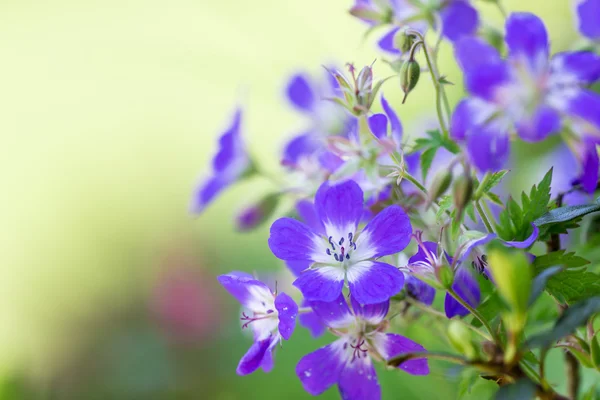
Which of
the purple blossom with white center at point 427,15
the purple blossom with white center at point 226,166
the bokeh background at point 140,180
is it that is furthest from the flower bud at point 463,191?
the bokeh background at point 140,180

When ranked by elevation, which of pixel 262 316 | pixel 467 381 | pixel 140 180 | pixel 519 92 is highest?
pixel 140 180

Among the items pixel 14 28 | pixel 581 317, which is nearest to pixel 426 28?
pixel 581 317

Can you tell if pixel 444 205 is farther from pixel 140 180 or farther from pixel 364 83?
pixel 140 180

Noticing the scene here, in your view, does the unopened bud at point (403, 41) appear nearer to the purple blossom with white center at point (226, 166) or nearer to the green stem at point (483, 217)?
the green stem at point (483, 217)

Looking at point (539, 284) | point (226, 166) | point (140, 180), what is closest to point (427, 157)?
point (539, 284)

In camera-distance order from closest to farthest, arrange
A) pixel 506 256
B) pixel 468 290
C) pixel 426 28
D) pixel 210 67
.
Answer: pixel 506 256
pixel 468 290
pixel 426 28
pixel 210 67

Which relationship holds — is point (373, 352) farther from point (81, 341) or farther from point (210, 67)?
point (81, 341)
